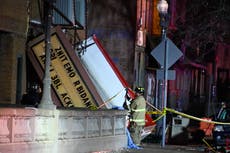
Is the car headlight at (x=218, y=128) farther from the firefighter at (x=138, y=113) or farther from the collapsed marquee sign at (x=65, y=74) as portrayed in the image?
the collapsed marquee sign at (x=65, y=74)

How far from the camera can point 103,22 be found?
26.4 m

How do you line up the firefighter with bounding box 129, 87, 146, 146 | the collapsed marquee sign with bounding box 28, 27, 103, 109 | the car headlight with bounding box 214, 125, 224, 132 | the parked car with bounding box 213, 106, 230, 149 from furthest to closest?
the collapsed marquee sign with bounding box 28, 27, 103, 109, the car headlight with bounding box 214, 125, 224, 132, the parked car with bounding box 213, 106, 230, 149, the firefighter with bounding box 129, 87, 146, 146

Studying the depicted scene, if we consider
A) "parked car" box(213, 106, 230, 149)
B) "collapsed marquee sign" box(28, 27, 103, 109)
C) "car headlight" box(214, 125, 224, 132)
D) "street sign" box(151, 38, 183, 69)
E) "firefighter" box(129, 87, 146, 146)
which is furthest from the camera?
"collapsed marquee sign" box(28, 27, 103, 109)

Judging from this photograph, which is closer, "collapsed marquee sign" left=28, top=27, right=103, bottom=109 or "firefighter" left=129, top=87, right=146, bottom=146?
"firefighter" left=129, top=87, right=146, bottom=146

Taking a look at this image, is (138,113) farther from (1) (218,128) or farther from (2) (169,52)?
(1) (218,128)

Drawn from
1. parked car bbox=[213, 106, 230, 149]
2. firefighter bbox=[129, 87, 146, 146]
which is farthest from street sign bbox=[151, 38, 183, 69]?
parked car bbox=[213, 106, 230, 149]

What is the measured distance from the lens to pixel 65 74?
18078mm

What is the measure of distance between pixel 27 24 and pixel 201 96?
22.4 meters

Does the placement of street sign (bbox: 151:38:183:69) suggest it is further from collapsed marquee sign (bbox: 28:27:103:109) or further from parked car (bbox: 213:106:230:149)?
parked car (bbox: 213:106:230:149)

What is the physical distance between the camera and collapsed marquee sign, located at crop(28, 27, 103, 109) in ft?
58.2

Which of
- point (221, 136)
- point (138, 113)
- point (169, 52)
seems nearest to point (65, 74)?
point (138, 113)

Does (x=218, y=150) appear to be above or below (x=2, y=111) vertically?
below

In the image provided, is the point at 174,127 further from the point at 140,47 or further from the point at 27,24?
the point at 140,47

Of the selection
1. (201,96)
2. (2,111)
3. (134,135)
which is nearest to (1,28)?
(134,135)
